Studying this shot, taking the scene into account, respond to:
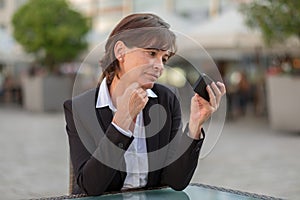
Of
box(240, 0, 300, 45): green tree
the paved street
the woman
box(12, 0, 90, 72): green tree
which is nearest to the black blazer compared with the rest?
the woman

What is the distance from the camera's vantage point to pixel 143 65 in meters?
1.69

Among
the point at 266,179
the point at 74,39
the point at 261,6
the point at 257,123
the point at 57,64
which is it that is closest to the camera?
the point at 266,179

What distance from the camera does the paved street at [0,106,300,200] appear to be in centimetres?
561

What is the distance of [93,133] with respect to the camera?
5.99 feet

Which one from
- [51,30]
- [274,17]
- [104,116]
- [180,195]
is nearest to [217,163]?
[274,17]

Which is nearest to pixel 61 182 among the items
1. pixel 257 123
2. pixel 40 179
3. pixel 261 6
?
pixel 40 179

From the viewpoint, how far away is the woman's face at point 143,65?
5.51 ft

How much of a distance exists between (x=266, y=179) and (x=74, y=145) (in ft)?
14.5

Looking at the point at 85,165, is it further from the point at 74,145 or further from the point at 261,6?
the point at 261,6

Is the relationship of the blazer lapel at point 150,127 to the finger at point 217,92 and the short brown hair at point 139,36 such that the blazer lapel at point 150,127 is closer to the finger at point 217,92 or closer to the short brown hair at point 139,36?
the short brown hair at point 139,36

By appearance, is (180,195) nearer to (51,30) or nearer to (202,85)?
(202,85)

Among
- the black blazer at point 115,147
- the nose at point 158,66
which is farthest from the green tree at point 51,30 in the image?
the nose at point 158,66

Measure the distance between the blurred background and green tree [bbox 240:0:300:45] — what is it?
0.02 m

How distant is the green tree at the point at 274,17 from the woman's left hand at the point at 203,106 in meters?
8.06
